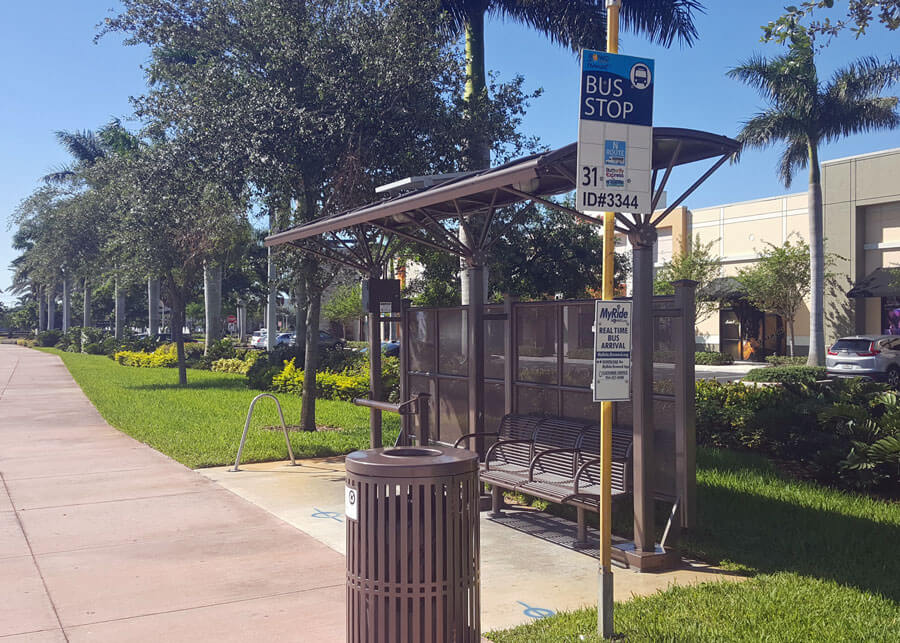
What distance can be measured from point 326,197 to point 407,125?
1.84m

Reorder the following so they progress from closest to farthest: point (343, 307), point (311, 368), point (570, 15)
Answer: point (311, 368), point (570, 15), point (343, 307)

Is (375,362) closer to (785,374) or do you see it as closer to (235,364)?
(785,374)

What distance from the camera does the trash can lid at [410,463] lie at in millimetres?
4117

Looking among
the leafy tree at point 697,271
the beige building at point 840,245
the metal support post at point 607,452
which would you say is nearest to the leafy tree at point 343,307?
the leafy tree at point 697,271

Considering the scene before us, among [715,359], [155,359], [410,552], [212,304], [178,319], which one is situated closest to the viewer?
[410,552]

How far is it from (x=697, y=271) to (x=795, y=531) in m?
35.3

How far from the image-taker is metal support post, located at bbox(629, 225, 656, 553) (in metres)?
6.25

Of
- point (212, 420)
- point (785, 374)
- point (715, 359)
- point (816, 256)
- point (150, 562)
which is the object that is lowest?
point (150, 562)

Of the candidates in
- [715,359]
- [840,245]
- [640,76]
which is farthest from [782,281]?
[640,76]

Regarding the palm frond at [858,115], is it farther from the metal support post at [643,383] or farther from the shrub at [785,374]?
the metal support post at [643,383]

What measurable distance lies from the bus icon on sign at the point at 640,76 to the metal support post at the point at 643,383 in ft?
5.17

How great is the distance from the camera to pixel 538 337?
826 cm

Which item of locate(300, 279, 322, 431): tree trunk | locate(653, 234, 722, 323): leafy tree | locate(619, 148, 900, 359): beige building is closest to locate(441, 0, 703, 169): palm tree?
locate(300, 279, 322, 431): tree trunk

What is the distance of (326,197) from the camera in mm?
13766
